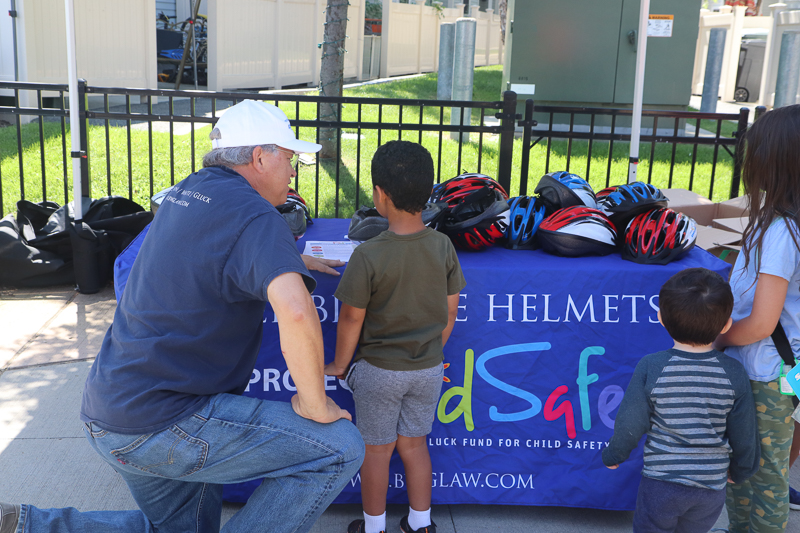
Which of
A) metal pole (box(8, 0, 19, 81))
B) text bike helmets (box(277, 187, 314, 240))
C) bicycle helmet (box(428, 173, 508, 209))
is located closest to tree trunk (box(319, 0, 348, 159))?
metal pole (box(8, 0, 19, 81))

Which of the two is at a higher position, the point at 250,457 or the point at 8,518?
the point at 250,457

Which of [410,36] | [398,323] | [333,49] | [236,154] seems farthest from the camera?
[410,36]

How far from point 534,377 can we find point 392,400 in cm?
73

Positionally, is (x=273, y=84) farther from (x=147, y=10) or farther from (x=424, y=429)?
(x=424, y=429)

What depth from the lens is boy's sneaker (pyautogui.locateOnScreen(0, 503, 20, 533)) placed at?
7.24ft

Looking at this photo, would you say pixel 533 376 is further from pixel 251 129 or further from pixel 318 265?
pixel 251 129

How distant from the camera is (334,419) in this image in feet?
7.41

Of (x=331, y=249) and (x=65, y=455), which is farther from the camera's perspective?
(x=65, y=455)

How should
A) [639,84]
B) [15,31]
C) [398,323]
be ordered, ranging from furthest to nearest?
[15,31] < [639,84] < [398,323]

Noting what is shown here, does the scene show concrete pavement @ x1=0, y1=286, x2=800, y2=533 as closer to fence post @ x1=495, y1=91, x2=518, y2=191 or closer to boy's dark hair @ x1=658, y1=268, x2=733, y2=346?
boy's dark hair @ x1=658, y1=268, x2=733, y2=346

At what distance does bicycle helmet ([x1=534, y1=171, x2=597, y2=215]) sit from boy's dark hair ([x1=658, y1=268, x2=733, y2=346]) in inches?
40.4

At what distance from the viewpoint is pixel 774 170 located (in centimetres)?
242

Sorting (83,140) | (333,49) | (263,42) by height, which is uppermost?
(263,42)

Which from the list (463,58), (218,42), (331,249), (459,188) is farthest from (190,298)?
(218,42)
